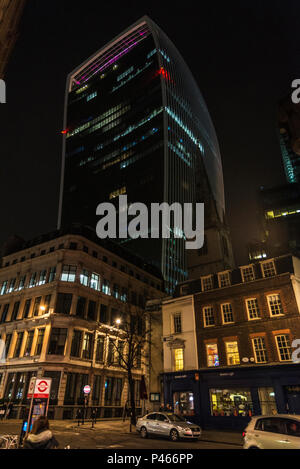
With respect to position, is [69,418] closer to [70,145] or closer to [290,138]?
[290,138]

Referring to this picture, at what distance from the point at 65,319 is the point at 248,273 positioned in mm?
24000

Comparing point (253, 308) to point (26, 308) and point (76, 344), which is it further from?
point (26, 308)

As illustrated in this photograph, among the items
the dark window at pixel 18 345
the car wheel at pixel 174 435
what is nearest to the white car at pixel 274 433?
the car wheel at pixel 174 435

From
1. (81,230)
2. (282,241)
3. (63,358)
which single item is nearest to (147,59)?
(282,241)

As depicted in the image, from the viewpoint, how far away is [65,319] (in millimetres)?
37344

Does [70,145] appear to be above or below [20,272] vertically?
above

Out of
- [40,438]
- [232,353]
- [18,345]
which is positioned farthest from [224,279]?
[18,345]

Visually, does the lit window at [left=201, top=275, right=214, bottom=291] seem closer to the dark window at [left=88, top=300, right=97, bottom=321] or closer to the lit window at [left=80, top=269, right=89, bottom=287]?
the dark window at [left=88, top=300, right=97, bottom=321]

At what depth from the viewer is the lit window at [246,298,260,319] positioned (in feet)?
85.3

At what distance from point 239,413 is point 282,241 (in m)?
66.0

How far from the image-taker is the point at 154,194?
104625 mm

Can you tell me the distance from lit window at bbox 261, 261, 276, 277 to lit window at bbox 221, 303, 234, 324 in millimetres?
4694

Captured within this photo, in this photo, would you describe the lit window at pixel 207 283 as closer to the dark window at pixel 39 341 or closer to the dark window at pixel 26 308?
the dark window at pixel 39 341

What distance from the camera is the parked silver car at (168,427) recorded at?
16.8 meters
